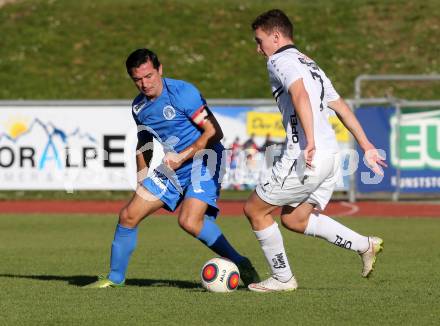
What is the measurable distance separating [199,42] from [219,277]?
78.6ft

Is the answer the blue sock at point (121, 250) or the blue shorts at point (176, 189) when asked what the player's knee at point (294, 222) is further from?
the blue sock at point (121, 250)

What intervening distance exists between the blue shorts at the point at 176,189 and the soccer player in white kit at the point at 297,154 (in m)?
0.75

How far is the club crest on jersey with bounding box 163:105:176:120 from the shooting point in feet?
29.1

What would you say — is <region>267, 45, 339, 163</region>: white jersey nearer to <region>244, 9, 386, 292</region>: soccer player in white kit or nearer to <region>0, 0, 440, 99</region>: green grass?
<region>244, 9, 386, 292</region>: soccer player in white kit

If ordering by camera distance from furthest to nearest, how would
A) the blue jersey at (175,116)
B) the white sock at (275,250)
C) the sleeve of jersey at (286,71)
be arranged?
the blue jersey at (175,116), the white sock at (275,250), the sleeve of jersey at (286,71)

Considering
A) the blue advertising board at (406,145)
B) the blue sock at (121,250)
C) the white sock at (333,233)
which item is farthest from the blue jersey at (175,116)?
the blue advertising board at (406,145)

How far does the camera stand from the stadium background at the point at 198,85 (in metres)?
7.68

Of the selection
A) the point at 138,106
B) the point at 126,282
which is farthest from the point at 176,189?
the point at 126,282

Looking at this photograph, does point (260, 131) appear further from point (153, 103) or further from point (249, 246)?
point (153, 103)

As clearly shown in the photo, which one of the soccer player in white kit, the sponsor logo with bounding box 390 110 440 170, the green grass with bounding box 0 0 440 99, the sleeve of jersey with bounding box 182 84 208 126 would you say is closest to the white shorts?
the soccer player in white kit

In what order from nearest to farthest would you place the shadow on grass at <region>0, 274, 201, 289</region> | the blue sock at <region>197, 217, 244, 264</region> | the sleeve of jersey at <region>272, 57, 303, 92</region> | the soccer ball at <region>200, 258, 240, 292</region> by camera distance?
the sleeve of jersey at <region>272, 57, 303, 92</region>, the soccer ball at <region>200, 258, 240, 292</region>, the blue sock at <region>197, 217, 244, 264</region>, the shadow on grass at <region>0, 274, 201, 289</region>

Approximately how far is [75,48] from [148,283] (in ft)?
76.0

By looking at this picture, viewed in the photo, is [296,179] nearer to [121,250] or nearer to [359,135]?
[359,135]

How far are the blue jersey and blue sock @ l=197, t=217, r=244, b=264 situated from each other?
41 cm
